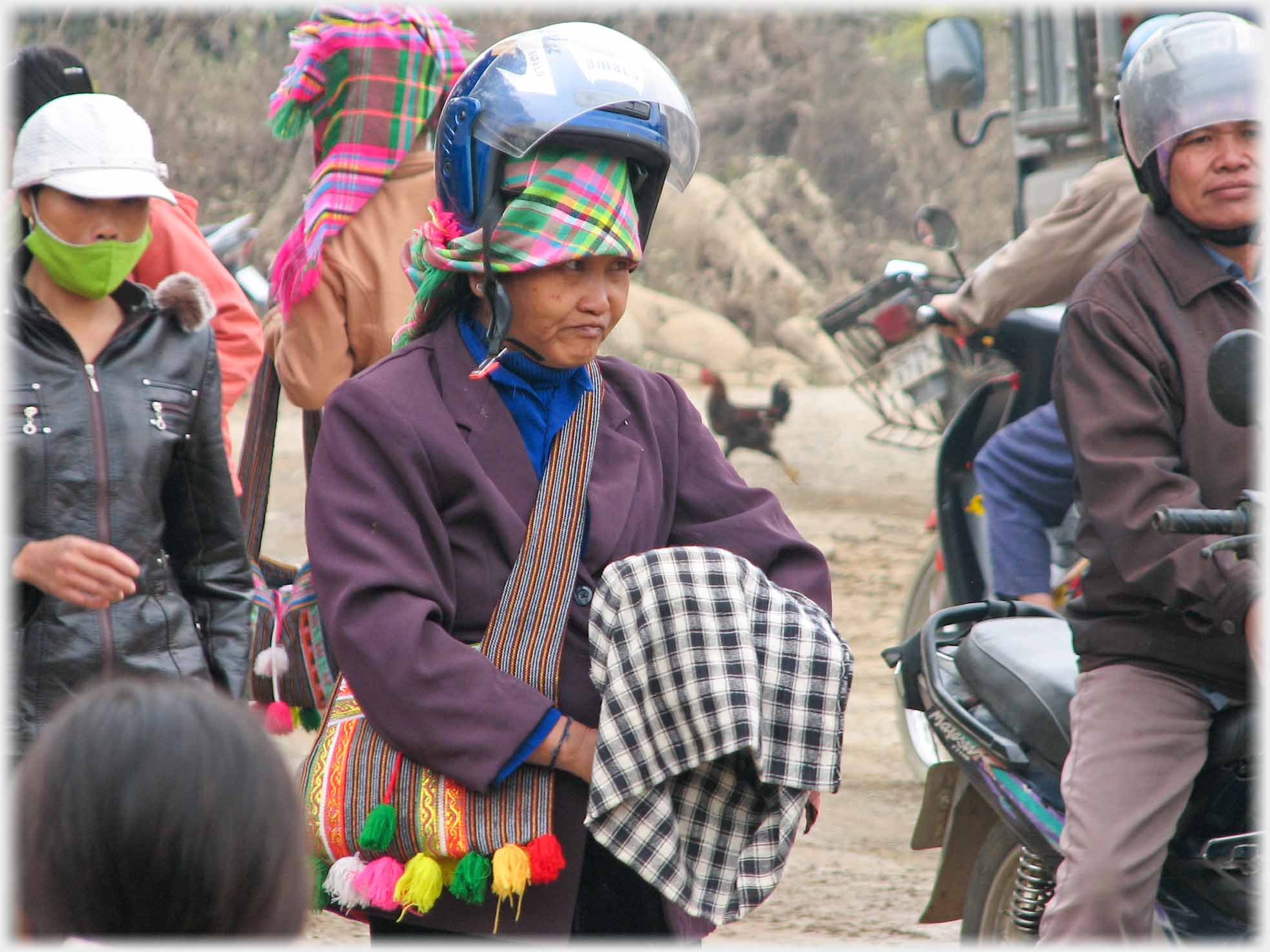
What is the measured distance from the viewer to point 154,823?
147 centimetres

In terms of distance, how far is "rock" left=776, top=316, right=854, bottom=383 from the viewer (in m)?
16.3

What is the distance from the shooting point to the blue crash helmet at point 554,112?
2510 mm

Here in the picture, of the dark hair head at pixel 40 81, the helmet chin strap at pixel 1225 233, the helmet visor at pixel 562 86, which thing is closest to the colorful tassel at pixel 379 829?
the helmet visor at pixel 562 86

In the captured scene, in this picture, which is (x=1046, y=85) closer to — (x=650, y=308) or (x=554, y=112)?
(x=554, y=112)

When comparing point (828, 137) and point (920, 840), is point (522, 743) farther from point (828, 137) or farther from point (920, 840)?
point (828, 137)

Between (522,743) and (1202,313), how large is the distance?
1.50m

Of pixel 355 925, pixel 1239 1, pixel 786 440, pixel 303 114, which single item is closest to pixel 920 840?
pixel 355 925

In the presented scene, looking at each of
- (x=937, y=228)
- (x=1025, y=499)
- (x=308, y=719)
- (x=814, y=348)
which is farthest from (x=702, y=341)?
(x=308, y=719)

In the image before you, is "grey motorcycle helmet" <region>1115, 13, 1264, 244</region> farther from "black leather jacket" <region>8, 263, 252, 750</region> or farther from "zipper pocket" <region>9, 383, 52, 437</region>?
"zipper pocket" <region>9, 383, 52, 437</region>

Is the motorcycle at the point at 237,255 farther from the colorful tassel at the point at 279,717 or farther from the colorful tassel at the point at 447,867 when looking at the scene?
the colorful tassel at the point at 447,867

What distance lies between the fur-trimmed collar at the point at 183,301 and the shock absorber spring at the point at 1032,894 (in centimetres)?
197

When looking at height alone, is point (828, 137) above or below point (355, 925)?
above

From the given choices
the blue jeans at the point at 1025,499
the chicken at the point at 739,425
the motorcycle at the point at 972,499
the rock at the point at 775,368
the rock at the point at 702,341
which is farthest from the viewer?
the rock at the point at 702,341

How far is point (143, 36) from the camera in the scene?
17.1m
